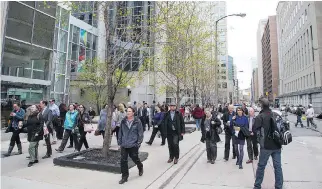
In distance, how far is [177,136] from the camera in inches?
279

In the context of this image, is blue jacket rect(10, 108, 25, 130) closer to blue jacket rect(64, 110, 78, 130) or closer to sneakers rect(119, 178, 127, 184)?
blue jacket rect(64, 110, 78, 130)

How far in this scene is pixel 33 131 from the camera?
6.76 metres

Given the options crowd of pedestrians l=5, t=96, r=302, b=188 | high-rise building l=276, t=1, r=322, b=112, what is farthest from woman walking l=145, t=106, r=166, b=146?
high-rise building l=276, t=1, r=322, b=112

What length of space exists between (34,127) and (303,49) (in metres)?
54.7

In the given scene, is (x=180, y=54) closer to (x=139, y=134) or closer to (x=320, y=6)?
(x=139, y=134)

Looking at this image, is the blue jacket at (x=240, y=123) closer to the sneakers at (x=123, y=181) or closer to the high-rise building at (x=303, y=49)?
the sneakers at (x=123, y=181)

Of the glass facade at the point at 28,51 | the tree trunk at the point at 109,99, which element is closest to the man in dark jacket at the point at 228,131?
the tree trunk at the point at 109,99

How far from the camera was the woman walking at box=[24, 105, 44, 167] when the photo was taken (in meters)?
6.70

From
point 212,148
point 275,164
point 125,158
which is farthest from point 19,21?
point 275,164

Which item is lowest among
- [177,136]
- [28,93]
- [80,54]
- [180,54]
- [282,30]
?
[177,136]

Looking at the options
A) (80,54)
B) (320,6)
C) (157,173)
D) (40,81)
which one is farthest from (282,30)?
(157,173)

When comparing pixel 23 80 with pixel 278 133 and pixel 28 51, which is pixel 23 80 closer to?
pixel 28 51

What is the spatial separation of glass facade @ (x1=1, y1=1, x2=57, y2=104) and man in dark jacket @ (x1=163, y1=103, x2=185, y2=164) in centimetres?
1057

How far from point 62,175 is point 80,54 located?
79.9 feet
